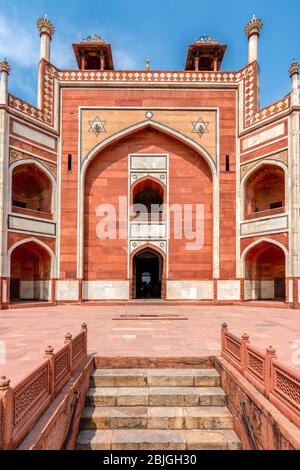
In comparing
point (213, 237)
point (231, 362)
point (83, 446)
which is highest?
point (213, 237)

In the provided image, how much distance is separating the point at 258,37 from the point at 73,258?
42.5ft

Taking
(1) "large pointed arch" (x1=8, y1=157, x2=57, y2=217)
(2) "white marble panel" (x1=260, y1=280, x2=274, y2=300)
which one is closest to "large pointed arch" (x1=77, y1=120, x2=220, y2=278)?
(1) "large pointed arch" (x1=8, y1=157, x2=57, y2=217)

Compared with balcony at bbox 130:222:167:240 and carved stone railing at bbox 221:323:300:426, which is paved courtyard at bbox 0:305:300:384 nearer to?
carved stone railing at bbox 221:323:300:426

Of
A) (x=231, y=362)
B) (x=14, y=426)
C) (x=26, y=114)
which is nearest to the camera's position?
(x=14, y=426)

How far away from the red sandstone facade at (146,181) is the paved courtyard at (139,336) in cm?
390

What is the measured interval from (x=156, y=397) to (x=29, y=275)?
11.1 m

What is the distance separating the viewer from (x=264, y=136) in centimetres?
1267

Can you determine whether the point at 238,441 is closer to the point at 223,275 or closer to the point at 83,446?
the point at 83,446

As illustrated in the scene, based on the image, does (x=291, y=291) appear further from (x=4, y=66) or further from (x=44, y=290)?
(x=4, y=66)

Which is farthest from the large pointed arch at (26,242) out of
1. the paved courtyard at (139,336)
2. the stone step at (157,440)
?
the stone step at (157,440)

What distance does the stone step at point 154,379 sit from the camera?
4539mm

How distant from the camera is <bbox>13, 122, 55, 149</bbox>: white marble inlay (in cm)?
1202

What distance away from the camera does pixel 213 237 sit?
13.4m

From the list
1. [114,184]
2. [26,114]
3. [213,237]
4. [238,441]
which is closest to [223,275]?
[213,237]
